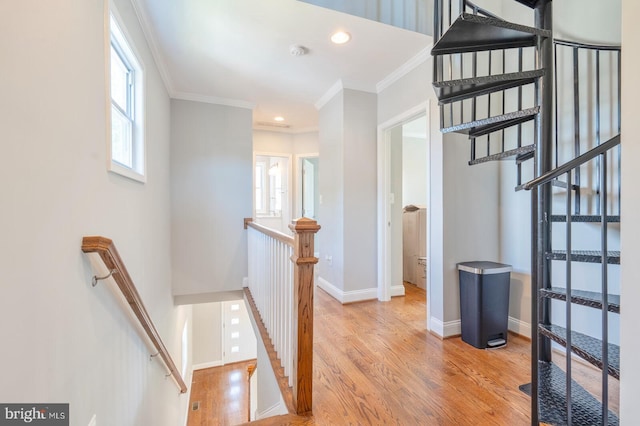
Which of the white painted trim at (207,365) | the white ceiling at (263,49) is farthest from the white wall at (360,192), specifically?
the white painted trim at (207,365)

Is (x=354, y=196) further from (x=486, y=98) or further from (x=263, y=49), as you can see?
(x=263, y=49)

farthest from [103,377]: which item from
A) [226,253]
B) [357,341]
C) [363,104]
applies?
[363,104]

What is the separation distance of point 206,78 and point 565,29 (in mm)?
3295

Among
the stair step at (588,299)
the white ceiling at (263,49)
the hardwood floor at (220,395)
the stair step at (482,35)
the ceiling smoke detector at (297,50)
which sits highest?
the white ceiling at (263,49)

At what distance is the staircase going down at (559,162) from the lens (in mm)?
1368

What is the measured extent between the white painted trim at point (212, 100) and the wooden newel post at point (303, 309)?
297cm

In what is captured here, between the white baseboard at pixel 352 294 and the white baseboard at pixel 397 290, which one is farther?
the white baseboard at pixel 397 290

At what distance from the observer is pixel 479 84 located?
6.15 feet

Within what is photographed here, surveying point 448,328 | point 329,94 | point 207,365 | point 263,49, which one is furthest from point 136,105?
point 207,365

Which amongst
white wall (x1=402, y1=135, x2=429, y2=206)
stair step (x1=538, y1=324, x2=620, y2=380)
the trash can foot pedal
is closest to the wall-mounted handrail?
stair step (x1=538, y1=324, x2=620, y2=380)

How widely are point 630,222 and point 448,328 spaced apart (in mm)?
1855

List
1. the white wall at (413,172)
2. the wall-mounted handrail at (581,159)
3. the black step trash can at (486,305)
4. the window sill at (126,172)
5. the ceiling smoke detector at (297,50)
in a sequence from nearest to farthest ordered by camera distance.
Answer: the wall-mounted handrail at (581,159) → the window sill at (126,172) → the black step trash can at (486,305) → the ceiling smoke detector at (297,50) → the white wall at (413,172)

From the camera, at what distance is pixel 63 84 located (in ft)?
3.73

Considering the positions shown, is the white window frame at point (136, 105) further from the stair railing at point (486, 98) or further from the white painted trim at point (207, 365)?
the white painted trim at point (207, 365)
